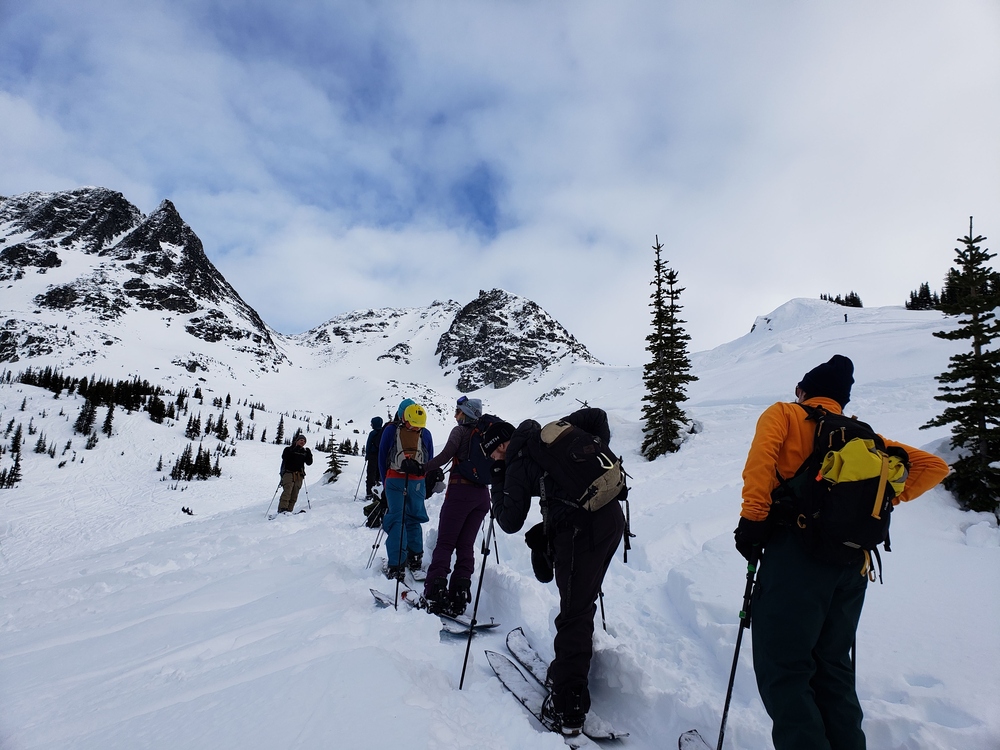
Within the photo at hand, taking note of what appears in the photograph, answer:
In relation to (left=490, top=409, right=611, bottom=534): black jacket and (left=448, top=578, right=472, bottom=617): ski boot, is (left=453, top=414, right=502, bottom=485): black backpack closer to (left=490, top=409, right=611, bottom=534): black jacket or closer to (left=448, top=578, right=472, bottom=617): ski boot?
(left=490, top=409, right=611, bottom=534): black jacket

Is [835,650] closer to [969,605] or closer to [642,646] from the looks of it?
[642,646]

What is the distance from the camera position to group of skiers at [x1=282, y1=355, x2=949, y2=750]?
8.00 ft

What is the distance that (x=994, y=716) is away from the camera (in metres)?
2.79

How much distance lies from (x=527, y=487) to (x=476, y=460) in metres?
1.49

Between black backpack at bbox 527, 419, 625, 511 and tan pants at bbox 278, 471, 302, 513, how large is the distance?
10514 millimetres

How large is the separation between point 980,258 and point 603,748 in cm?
1004

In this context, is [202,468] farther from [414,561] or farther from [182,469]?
[414,561]

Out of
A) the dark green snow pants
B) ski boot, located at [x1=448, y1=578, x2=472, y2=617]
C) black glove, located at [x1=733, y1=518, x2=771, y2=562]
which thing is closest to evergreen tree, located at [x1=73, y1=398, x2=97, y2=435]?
ski boot, located at [x1=448, y1=578, x2=472, y2=617]

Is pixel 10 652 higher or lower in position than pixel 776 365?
lower

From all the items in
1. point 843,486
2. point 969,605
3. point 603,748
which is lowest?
point 603,748

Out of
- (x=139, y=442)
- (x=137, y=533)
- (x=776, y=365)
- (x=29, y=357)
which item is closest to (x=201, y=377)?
(x=29, y=357)

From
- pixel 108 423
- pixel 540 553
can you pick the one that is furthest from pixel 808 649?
pixel 108 423

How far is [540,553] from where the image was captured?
3561mm

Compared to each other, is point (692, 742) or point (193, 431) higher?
point (692, 742)
